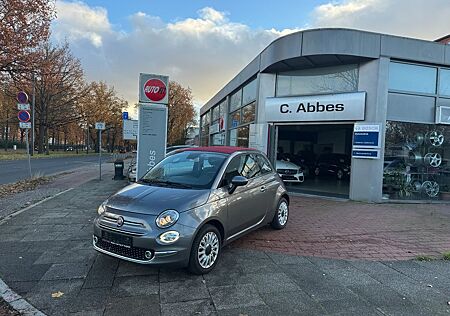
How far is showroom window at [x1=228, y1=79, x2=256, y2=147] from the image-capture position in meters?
14.3

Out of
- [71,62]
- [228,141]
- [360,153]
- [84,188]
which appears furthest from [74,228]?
[71,62]

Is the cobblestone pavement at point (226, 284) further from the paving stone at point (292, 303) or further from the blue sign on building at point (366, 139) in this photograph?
the blue sign on building at point (366, 139)

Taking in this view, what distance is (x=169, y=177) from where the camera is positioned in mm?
5062

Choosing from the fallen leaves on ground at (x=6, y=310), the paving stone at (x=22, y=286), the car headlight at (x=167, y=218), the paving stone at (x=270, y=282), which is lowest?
the fallen leaves on ground at (x=6, y=310)

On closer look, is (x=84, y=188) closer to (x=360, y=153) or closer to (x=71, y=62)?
(x=360, y=153)

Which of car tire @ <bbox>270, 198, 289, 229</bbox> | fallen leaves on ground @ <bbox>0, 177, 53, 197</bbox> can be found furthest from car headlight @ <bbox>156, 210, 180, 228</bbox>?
fallen leaves on ground @ <bbox>0, 177, 53, 197</bbox>

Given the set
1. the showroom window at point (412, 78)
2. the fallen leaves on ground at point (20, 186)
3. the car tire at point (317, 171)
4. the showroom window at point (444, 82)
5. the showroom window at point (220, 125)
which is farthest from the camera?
the showroom window at point (220, 125)

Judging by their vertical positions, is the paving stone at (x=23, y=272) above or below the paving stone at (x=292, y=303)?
below

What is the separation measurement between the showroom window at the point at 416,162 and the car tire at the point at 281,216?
5815 millimetres

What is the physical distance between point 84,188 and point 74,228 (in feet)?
19.0

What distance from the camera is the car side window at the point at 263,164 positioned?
6168mm

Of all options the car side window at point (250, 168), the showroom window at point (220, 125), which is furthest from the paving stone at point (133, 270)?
the showroom window at point (220, 125)

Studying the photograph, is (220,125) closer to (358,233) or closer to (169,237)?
(358,233)

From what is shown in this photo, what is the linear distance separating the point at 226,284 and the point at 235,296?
32 centimetres
